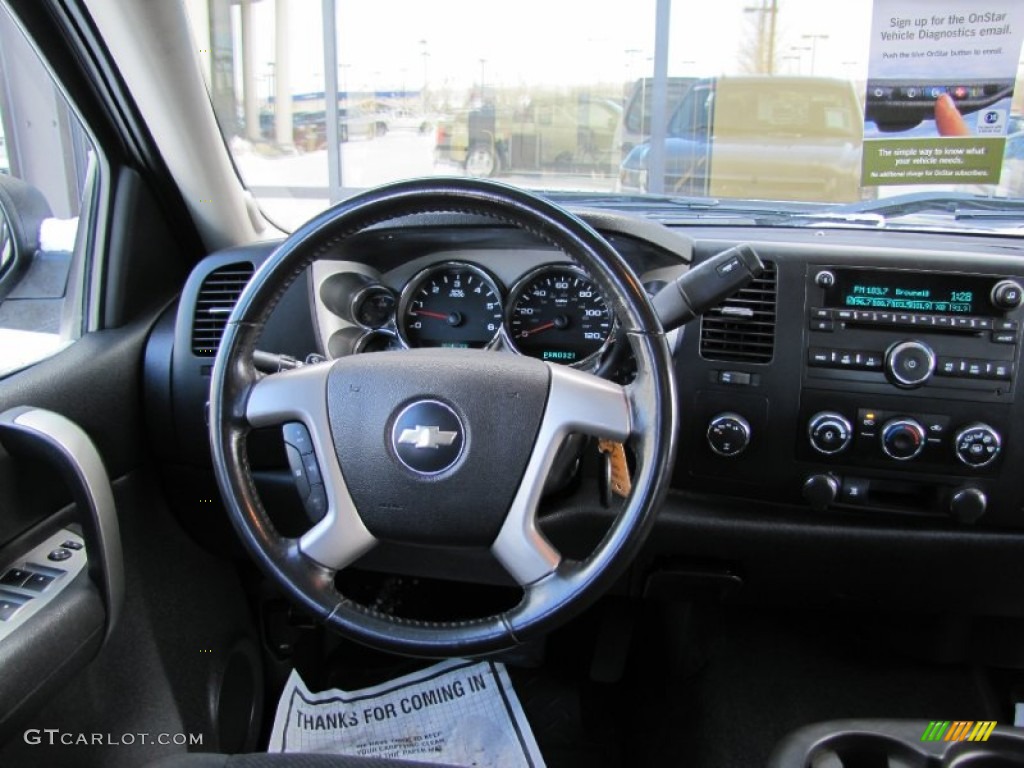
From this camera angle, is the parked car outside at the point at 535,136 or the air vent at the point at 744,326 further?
the parked car outside at the point at 535,136

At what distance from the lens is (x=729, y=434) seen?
1.56 metres

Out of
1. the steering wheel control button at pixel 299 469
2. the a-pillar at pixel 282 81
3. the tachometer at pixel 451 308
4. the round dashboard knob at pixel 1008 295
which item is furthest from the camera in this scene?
the a-pillar at pixel 282 81

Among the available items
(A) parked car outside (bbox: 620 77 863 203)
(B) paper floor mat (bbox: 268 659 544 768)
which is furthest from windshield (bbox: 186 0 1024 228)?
(B) paper floor mat (bbox: 268 659 544 768)

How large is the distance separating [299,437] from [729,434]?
2.48ft

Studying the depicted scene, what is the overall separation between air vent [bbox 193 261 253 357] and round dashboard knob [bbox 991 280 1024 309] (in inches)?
54.0

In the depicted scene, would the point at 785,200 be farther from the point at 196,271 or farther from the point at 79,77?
the point at 79,77

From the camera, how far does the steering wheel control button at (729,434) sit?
61.3 inches

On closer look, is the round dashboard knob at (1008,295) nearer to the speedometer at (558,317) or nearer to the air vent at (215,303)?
the speedometer at (558,317)

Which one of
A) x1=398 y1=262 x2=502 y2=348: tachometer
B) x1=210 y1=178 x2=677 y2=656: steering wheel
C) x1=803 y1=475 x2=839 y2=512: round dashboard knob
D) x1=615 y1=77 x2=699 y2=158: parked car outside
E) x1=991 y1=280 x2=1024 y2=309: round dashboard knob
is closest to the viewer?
x1=210 y1=178 x2=677 y2=656: steering wheel

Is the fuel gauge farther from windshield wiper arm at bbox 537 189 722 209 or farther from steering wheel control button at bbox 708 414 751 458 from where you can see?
steering wheel control button at bbox 708 414 751 458

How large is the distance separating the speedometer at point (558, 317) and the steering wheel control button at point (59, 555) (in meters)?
0.86

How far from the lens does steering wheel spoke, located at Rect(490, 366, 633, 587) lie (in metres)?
1.12

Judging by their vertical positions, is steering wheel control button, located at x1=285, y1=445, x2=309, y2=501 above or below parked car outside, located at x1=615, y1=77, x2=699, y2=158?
below

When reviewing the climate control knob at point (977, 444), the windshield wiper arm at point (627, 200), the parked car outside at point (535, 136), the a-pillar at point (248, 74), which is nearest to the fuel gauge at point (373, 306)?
the windshield wiper arm at point (627, 200)
